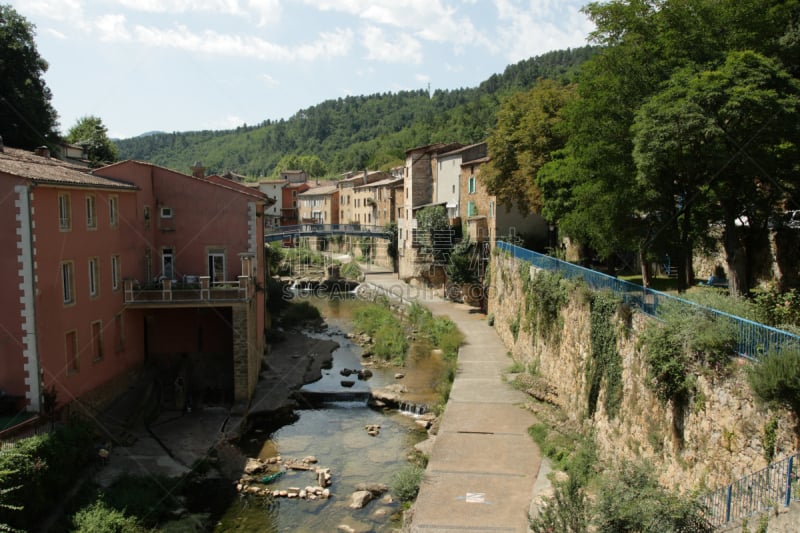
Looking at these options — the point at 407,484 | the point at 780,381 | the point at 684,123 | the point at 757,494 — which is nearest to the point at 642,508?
the point at 757,494

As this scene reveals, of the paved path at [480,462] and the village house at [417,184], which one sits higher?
the village house at [417,184]

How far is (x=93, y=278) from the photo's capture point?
2169cm

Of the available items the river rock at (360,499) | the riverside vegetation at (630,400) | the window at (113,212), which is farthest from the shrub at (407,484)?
the window at (113,212)

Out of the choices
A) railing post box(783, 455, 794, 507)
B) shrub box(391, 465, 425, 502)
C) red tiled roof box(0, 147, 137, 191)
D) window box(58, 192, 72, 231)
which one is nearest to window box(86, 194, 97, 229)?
red tiled roof box(0, 147, 137, 191)

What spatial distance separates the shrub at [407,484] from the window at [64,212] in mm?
12629

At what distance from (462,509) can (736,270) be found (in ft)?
33.9

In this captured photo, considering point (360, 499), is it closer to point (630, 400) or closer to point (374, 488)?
point (374, 488)

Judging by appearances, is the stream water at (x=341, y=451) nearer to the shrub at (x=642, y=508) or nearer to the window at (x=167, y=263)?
the shrub at (x=642, y=508)

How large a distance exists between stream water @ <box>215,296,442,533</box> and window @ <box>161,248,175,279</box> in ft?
25.9

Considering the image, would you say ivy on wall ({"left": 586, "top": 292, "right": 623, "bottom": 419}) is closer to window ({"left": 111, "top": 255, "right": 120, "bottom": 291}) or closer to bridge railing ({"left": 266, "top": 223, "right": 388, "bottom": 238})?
window ({"left": 111, "top": 255, "right": 120, "bottom": 291})

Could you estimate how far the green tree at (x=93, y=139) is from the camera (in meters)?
52.8

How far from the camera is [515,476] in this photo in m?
17.6

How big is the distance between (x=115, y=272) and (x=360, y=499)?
40.6 ft

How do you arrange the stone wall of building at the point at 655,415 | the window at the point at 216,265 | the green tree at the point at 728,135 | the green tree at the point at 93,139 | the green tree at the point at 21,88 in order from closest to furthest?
the stone wall of building at the point at 655,415
the green tree at the point at 728,135
the window at the point at 216,265
the green tree at the point at 21,88
the green tree at the point at 93,139
